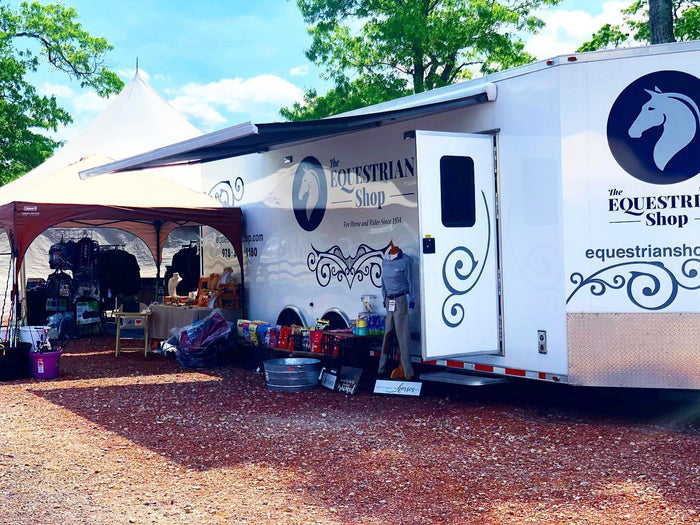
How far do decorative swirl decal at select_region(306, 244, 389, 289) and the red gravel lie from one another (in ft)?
4.33

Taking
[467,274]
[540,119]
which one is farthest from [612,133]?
[467,274]

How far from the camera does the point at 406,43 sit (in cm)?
2003

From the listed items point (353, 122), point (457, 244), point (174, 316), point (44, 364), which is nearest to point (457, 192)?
point (457, 244)

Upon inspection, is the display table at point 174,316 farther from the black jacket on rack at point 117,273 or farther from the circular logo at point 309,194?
the black jacket on rack at point 117,273

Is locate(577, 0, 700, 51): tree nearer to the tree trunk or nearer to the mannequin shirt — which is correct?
the tree trunk

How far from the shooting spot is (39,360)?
958 centimetres

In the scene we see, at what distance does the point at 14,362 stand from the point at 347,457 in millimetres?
5643

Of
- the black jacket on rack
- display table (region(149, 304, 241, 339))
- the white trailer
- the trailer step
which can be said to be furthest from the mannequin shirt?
the black jacket on rack

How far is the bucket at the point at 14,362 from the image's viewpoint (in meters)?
9.48

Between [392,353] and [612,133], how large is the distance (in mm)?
3154

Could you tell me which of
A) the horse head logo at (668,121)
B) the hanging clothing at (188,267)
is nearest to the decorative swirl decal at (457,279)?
the horse head logo at (668,121)

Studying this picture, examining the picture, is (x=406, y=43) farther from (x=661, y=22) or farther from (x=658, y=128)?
(x=658, y=128)

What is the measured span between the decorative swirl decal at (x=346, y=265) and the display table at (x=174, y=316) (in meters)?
2.14

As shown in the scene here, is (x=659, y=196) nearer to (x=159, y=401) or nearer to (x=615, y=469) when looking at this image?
(x=615, y=469)
